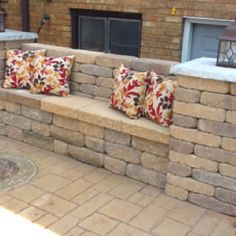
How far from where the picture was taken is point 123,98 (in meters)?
3.26

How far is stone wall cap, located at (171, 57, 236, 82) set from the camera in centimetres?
255

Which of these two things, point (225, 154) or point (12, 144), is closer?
point (225, 154)

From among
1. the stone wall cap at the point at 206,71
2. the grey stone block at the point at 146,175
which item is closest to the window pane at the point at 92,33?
the grey stone block at the point at 146,175

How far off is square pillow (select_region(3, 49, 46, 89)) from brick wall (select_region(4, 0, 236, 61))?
1520 mm

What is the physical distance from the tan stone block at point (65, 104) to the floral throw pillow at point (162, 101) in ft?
2.25

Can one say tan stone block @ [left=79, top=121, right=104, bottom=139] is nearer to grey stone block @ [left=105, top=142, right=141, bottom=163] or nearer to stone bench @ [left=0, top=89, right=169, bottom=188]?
stone bench @ [left=0, top=89, right=169, bottom=188]

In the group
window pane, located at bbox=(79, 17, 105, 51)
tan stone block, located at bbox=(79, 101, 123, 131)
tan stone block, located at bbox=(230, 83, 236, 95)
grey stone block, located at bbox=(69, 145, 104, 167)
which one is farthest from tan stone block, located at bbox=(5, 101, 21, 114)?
tan stone block, located at bbox=(230, 83, 236, 95)

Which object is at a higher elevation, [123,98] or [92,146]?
[123,98]

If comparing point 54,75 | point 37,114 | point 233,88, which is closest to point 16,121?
point 37,114

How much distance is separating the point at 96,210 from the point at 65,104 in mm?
1065

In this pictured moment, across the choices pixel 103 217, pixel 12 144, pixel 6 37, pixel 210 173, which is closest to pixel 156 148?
pixel 210 173

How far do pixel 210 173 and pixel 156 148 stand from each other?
47cm

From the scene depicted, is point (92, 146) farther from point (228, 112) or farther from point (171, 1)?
point (171, 1)

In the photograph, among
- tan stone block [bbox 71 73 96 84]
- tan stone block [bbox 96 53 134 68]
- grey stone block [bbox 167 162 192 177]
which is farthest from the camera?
tan stone block [bbox 71 73 96 84]
